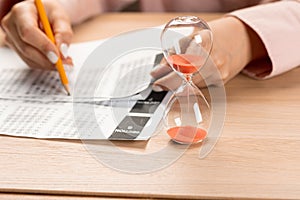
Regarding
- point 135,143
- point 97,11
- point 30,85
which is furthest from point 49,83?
point 97,11

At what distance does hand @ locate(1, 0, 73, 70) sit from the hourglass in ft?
1.01

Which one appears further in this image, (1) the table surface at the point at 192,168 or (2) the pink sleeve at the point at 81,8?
(2) the pink sleeve at the point at 81,8

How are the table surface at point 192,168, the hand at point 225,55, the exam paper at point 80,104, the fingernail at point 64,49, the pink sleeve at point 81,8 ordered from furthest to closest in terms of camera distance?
the pink sleeve at point 81,8 → the fingernail at point 64,49 → the hand at point 225,55 → the exam paper at point 80,104 → the table surface at point 192,168

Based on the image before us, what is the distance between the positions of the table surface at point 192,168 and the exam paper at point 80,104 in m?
0.03

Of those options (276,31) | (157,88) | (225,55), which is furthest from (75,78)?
(276,31)

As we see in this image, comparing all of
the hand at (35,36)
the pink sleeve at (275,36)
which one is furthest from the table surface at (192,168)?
the hand at (35,36)

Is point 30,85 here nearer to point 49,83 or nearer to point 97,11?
point 49,83

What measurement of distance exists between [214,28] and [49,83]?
31 cm

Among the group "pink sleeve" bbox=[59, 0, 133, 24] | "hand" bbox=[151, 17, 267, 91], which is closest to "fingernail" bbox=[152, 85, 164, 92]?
"hand" bbox=[151, 17, 267, 91]

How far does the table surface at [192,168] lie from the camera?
2.41ft

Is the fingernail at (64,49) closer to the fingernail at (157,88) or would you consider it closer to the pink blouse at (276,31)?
the fingernail at (157,88)

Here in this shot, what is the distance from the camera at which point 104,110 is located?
37.3 inches

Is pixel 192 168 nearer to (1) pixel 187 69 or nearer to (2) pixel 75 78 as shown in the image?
(1) pixel 187 69

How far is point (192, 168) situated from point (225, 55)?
1.02 feet
